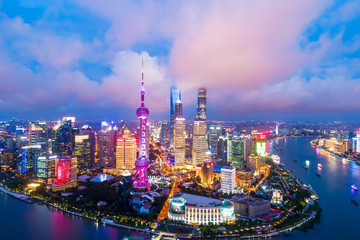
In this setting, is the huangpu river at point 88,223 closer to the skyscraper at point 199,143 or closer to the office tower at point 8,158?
the office tower at point 8,158

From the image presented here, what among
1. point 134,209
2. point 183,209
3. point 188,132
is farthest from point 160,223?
point 188,132

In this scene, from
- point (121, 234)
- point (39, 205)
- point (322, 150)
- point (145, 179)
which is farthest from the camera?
point (322, 150)

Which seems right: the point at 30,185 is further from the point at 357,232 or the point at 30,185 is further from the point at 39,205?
the point at 357,232

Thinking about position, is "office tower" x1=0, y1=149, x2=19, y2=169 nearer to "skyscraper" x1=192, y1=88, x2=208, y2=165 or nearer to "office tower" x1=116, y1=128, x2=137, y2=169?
"office tower" x1=116, y1=128, x2=137, y2=169

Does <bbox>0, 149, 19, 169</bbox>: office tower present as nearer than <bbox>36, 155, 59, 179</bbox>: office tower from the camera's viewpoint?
No

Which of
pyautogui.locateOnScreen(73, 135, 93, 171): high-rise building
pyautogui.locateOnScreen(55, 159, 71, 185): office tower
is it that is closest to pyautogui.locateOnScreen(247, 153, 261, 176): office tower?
pyautogui.locateOnScreen(55, 159, 71, 185): office tower

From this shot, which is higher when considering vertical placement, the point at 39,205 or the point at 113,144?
the point at 113,144

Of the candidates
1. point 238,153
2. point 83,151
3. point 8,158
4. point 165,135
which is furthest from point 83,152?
point 165,135
